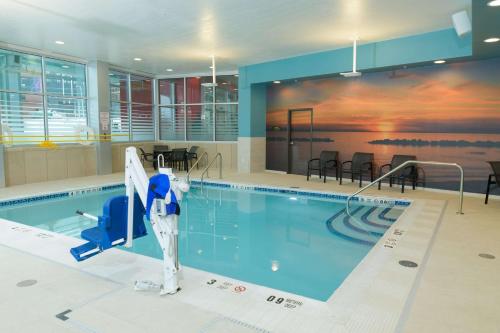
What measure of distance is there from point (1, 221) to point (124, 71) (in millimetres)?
6647

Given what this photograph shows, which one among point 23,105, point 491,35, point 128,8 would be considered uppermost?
point 128,8

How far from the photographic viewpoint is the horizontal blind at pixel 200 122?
11.2m

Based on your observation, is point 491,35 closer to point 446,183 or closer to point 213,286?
point 446,183

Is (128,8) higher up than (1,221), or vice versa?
(128,8)

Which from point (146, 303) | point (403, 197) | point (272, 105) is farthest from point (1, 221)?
point (272, 105)

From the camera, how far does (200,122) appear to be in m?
11.4

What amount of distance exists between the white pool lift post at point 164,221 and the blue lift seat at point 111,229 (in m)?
0.17

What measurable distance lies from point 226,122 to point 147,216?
8571 millimetres

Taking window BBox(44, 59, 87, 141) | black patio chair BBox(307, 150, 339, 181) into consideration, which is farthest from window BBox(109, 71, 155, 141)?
black patio chair BBox(307, 150, 339, 181)

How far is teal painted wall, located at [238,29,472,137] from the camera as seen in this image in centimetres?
611

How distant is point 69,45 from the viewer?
7559 mm

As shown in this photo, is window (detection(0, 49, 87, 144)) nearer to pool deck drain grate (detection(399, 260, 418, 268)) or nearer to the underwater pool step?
the underwater pool step

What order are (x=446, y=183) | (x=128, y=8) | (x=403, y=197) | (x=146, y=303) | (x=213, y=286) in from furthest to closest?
(x=446, y=183) → (x=403, y=197) → (x=128, y=8) → (x=213, y=286) → (x=146, y=303)

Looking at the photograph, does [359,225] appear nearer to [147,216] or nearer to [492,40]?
[492,40]
